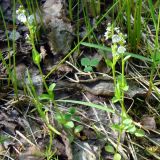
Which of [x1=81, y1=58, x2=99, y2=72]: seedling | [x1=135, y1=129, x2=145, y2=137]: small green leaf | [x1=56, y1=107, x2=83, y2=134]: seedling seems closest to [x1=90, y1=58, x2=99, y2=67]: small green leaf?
[x1=81, y1=58, x2=99, y2=72]: seedling

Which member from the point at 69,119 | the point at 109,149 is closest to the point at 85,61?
the point at 69,119

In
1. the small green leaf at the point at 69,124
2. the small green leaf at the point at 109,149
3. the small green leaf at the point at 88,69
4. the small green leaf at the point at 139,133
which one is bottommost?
the small green leaf at the point at 109,149

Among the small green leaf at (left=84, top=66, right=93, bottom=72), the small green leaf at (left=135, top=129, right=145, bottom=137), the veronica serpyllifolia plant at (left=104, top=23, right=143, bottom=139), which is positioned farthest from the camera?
the small green leaf at (left=84, top=66, right=93, bottom=72)

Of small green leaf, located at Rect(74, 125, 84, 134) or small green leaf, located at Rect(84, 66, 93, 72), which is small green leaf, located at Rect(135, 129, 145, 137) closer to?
small green leaf, located at Rect(74, 125, 84, 134)

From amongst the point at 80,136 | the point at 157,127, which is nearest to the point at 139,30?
the point at 157,127

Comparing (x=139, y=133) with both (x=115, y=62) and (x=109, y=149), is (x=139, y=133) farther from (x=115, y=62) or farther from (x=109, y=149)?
(x=115, y=62)

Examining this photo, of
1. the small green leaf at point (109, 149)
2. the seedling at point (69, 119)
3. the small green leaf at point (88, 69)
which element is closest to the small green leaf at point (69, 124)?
the seedling at point (69, 119)

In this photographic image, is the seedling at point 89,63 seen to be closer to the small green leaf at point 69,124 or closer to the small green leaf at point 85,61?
the small green leaf at point 85,61

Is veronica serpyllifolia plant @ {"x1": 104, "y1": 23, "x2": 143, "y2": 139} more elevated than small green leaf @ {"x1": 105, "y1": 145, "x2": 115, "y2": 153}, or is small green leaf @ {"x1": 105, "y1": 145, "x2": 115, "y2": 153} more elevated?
veronica serpyllifolia plant @ {"x1": 104, "y1": 23, "x2": 143, "y2": 139}

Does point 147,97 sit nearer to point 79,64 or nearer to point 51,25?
point 79,64

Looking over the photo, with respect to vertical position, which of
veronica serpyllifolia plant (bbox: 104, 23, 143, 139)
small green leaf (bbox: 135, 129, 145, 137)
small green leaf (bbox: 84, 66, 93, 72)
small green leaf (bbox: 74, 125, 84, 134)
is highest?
veronica serpyllifolia plant (bbox: 104, 23, 143, 139)
